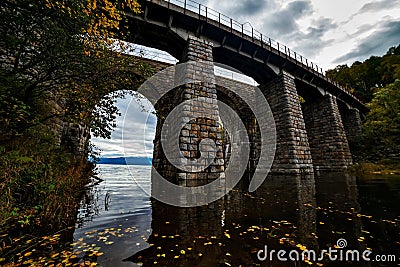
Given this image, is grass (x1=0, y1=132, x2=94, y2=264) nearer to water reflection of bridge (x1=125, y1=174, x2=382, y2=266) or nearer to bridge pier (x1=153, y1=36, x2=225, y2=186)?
water reflection of bridge (x1=125, y1=174, x2=382, y2=266)

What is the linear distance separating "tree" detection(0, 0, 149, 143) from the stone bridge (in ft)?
6.14

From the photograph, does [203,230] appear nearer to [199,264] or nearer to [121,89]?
[199,264]

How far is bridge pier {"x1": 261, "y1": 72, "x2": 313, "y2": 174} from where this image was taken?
12.4m

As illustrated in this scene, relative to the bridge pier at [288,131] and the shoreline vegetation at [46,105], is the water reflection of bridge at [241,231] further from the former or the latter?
the bridge pier at [288,131]

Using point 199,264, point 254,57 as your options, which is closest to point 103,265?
point 199,264

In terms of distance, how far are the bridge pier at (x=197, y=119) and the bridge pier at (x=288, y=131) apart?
20.3ft

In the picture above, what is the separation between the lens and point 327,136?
17047mm

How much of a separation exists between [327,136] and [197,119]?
14680mm

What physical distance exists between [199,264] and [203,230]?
3.20 ft

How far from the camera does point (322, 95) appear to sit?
58.6 ft

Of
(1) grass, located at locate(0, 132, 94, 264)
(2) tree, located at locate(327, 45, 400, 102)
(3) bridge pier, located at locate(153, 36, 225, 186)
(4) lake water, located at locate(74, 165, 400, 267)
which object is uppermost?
(2) tree, located at locate(327, 45, 400, 102)

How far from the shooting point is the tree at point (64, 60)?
3.86 meters

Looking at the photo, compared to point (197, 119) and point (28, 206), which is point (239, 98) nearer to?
point (197, 119)

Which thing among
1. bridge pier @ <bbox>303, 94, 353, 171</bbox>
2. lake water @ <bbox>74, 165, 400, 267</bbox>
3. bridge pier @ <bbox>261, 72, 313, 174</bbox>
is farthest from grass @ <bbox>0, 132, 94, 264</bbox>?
bridge pier @ <bbox>303, 94, 353, 171</bbox>
